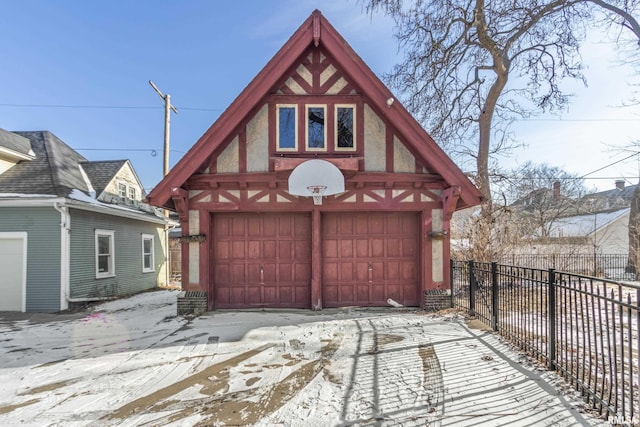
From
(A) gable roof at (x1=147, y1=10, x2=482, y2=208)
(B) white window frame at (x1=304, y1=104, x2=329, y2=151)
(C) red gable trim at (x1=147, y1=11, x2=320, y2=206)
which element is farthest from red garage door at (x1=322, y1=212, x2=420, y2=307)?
(C) red gable trim at (x1=147, y1=11, x2=320, y2=206)

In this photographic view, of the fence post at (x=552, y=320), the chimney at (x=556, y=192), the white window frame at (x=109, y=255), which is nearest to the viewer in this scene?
the fence post at (x=552, y=320)

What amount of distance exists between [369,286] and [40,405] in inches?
249

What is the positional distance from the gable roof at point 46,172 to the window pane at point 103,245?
163 centimetres

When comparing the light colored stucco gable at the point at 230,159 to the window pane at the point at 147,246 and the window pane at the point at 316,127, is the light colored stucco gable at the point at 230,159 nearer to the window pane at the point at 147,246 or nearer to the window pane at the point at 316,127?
the window pane at the point at 316,127

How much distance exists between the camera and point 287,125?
820 centimetres

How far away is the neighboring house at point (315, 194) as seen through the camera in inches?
303

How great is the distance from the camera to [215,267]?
829cm

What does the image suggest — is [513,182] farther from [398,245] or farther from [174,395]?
[174,395]

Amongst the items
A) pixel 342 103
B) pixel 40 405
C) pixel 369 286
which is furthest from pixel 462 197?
pixel 40 405

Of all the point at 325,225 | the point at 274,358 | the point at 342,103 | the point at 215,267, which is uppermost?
the point at 342,103

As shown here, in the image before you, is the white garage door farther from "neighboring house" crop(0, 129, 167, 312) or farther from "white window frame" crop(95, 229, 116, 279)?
"white window frame" crop(95, 229, 116, 279)

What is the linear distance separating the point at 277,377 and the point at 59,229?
8757mm

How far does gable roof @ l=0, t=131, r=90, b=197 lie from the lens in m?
9.95

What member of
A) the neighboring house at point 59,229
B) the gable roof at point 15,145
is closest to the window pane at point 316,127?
the neighboring house at point 59,229
